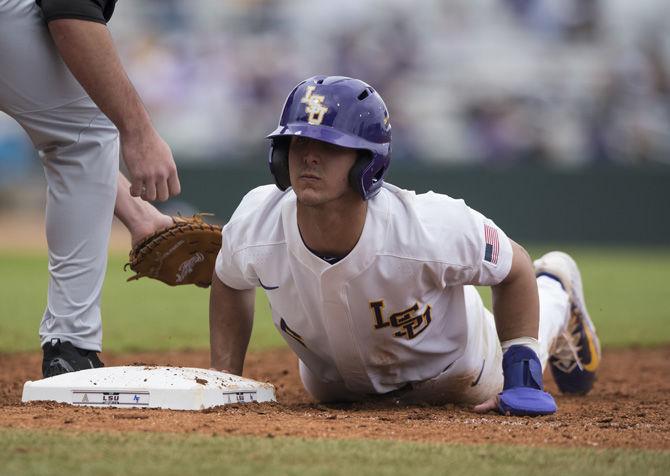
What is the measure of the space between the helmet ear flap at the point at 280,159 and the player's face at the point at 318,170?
27 mm

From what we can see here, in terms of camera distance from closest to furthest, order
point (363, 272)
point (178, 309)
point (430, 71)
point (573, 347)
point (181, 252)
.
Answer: point (363, 272)
point (181, 252)
point (573, 347)
point (178, 309)
point (430, 71)

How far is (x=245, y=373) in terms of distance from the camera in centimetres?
494

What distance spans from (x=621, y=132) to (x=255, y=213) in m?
13.7

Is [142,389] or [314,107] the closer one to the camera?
[314,107]

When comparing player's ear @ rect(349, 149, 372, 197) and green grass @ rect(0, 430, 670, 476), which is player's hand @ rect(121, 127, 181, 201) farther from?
green grass @ rect(0, 430, 670, 476)

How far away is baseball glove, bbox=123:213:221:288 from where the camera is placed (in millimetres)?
3766

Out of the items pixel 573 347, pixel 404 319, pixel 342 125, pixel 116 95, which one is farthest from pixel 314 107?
pixel 573 347

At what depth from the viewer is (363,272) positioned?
3.12m

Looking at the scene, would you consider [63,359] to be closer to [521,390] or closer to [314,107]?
[314,107]

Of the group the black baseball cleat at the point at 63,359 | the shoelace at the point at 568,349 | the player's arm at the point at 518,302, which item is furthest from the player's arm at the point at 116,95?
the shoelace at the point at 568,349

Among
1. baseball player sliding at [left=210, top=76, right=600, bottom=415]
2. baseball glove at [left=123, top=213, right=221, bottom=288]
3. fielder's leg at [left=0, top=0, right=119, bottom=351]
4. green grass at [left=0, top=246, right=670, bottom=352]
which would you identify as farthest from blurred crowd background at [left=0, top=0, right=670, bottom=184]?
baseball player sliding at [left=210, top=76, right=600, bottom=415]

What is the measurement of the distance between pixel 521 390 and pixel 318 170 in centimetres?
96

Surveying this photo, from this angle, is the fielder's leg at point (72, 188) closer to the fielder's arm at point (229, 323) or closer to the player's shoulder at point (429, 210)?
the fielder's arm at point (229, 323)

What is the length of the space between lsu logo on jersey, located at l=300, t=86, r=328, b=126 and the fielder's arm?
30.7 inches
